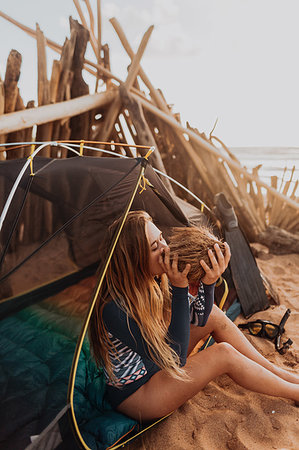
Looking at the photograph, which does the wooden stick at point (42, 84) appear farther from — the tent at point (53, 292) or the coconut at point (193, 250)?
the coconut at point (193, 250)

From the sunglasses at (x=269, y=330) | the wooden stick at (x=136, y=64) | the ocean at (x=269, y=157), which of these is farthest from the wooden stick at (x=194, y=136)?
the ocean at (x=269, y=157)

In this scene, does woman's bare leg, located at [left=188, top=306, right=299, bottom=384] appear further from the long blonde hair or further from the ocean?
the ocean

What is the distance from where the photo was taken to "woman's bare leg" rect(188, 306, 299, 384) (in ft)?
5.46

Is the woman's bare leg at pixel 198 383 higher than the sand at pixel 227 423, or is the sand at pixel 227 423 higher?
the woman's bare leg at pixel 198 383

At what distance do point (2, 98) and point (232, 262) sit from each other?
1.95 metres

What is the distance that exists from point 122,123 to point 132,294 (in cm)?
268

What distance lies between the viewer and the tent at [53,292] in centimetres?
119

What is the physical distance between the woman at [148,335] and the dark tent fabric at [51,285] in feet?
0.31

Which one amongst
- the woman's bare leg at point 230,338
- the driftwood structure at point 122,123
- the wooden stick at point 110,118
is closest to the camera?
the woman's bare leg at point 230,338

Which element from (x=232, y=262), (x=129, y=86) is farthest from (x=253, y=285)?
(x=129, y=86)

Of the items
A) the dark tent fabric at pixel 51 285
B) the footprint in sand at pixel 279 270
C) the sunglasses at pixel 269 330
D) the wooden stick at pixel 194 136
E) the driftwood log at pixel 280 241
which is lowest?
the footprint in sand at pixel 279 270

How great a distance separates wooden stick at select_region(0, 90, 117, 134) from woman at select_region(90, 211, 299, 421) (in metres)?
1.43

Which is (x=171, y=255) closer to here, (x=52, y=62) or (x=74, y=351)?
(x=74, y=351)

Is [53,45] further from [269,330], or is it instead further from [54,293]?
[269,330]
